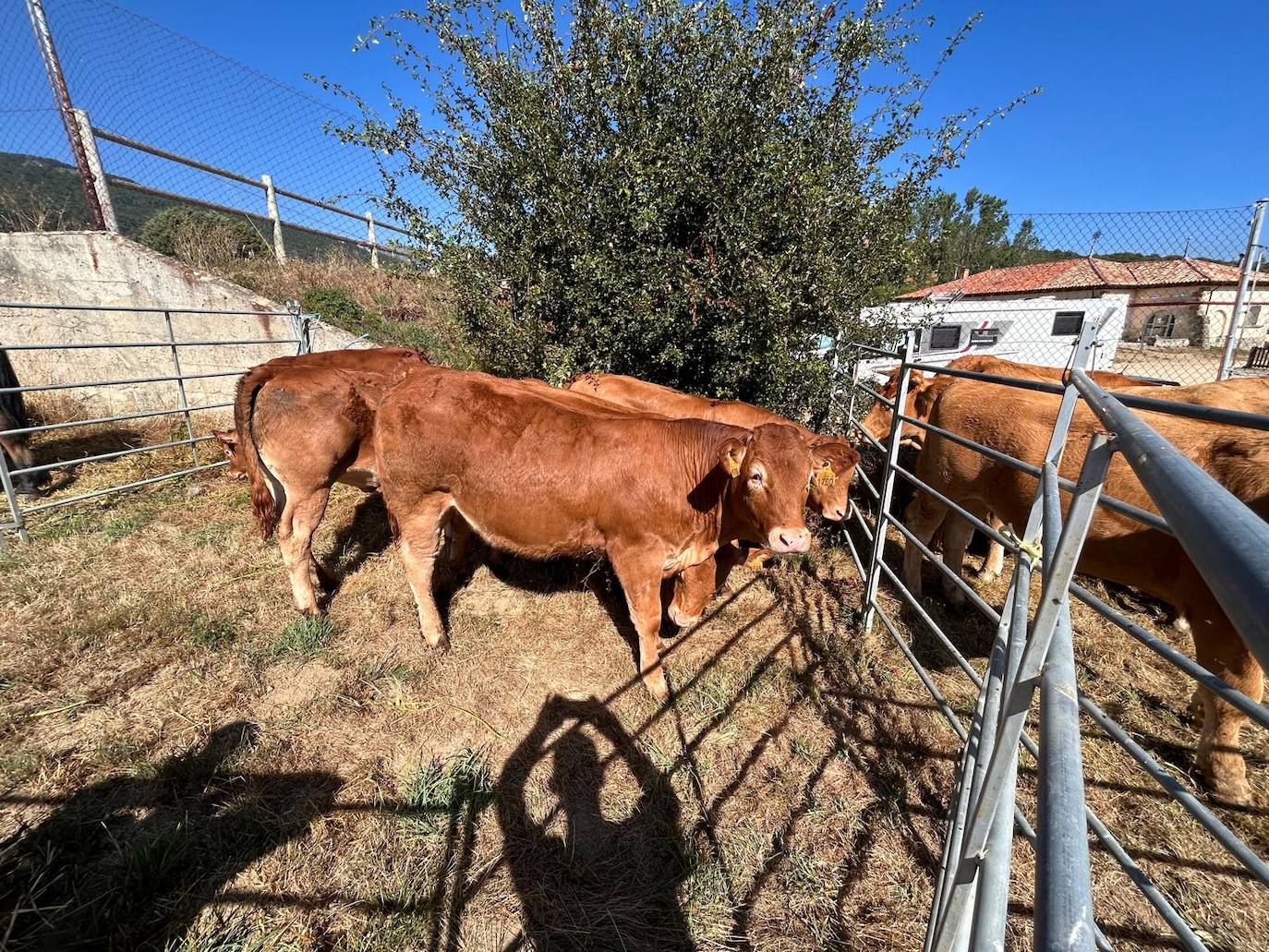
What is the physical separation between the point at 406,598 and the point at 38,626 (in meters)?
2.38

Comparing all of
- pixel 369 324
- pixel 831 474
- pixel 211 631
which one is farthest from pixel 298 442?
pixel 369 324

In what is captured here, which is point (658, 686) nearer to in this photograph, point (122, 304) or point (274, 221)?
point (122, 304)

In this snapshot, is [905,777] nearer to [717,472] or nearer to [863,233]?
[717,472]

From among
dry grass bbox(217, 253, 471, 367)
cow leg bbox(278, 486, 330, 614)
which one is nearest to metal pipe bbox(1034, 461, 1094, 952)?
cow leg bbox(278, 486, 330, 614)

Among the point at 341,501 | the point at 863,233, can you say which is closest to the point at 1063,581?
the point at 863,233

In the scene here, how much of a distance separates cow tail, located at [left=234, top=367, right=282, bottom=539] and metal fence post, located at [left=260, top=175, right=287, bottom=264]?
9401mm

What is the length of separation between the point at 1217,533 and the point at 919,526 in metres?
4.88

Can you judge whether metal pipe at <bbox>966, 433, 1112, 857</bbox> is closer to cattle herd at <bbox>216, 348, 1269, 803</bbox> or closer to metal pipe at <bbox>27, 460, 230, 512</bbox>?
cattle herd at <bbox>216, 348, 1269, 803</bbox>

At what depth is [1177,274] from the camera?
27312 mm

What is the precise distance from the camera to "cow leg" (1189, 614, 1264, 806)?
274cm

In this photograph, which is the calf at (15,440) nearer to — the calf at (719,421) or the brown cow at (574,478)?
the brown cow at (574,478)

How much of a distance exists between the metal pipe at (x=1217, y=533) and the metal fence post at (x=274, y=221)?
14.5 meters

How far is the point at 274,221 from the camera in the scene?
11773mm

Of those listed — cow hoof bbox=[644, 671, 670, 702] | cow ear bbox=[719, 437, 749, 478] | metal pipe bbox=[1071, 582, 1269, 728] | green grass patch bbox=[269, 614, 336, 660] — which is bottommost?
cow hoof bbox=[644, 671, 670, 702]
